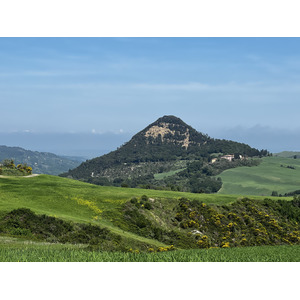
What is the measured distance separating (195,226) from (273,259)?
34.6 m

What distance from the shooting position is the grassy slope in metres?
45.9

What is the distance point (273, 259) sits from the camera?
16.6 meters

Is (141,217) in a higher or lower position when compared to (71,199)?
lower

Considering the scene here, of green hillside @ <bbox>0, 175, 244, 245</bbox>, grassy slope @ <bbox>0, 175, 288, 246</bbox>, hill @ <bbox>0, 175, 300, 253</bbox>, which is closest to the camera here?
hill @ <bbox>0, 175, 300, 253</bbox>

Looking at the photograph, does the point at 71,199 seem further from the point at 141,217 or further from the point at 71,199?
the point at 141,217

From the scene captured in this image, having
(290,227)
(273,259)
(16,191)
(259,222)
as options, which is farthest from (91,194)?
(273,259)

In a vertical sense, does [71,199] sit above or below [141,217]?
above

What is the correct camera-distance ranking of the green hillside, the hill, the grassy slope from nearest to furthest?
1. the hill
2. the green hillside
3. the grassy slope

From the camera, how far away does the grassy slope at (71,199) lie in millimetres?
45875

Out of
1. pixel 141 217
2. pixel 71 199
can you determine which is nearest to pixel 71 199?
pixel 71 199

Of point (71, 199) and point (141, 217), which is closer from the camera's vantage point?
point (141, 217)

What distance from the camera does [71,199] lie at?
5369 cm

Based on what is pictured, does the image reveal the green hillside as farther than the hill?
Yes

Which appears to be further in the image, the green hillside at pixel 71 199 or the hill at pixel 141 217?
the green hillside at pixel 71 199
